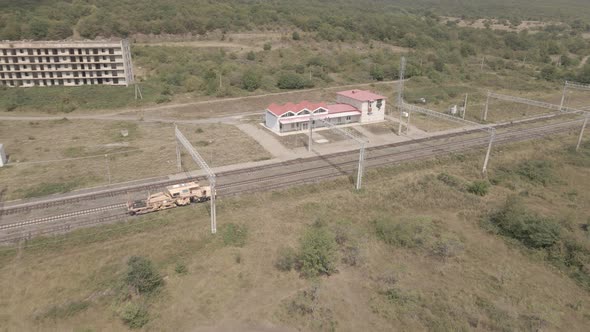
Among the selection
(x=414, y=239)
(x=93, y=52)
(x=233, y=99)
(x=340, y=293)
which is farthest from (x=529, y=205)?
(x=93, y=52)

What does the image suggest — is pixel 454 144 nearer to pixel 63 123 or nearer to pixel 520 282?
pixel 520 282

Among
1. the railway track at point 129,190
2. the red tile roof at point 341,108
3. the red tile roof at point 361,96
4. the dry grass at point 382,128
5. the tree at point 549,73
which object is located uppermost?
the tree at point 549,73

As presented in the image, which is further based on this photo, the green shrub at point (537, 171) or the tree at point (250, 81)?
the tree at point (250, 81)

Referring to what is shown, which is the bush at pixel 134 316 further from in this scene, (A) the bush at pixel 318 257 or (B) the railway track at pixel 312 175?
(B) the railway track at pixel 312 175

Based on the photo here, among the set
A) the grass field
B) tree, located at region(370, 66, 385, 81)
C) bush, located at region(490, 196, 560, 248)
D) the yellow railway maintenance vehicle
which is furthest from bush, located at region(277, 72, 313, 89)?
bush, located at region(490, 196, 560, 248)

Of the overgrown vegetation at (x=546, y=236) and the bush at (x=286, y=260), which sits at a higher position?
the overgrown vegetation at (x=546, y=236)

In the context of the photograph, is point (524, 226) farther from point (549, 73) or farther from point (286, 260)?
point (549, 73)

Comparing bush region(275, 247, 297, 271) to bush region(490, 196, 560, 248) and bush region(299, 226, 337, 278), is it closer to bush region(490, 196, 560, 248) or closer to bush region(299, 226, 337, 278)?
bush region(299, 226, 337, 278)

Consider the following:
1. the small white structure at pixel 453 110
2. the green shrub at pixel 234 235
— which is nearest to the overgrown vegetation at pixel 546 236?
the green shrub at pixel 234 235
